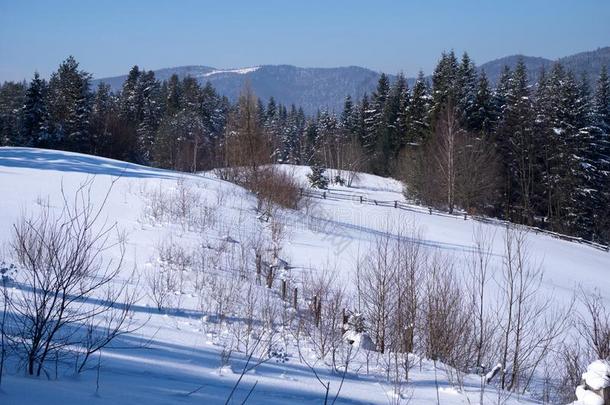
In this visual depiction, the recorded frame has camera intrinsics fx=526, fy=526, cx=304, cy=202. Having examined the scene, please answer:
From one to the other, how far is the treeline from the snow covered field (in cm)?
515

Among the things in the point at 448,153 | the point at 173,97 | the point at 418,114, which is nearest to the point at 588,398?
the point at 448,153

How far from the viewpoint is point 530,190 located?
37594 millimetres

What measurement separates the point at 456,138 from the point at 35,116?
30259mm

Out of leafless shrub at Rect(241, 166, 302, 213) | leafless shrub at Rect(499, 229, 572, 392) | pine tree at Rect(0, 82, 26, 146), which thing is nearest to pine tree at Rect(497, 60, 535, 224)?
leafless shrub at Rect(241, 166, 302, 213)

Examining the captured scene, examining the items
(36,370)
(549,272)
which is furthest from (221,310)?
(549,272)

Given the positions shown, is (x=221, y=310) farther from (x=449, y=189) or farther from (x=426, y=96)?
(x=426, y=96)

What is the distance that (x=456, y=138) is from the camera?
3453 cm

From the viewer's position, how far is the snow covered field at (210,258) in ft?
13.7

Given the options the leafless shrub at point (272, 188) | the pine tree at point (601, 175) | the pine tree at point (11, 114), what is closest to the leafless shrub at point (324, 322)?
the leafless shrub at point (272, 188)

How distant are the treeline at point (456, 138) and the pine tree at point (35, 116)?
77 mm

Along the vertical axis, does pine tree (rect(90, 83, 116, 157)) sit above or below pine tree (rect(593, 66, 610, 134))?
below

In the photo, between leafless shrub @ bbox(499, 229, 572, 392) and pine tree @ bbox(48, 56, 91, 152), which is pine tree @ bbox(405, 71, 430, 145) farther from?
leafless shrub @ bbox(499, 229, 572, 392)

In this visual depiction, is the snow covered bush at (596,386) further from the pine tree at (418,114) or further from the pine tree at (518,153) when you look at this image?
the pine tree at (418,114)

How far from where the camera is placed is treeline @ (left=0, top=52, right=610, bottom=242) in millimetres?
33875
